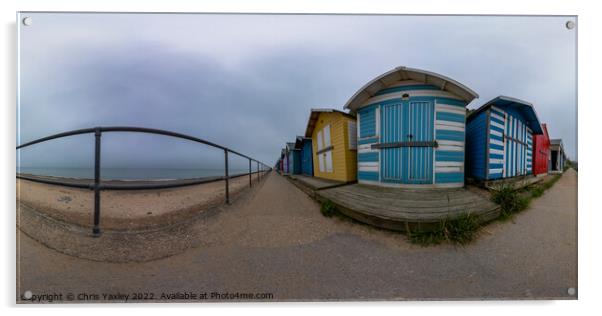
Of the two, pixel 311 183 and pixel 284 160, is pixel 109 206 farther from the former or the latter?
pixel 311 183

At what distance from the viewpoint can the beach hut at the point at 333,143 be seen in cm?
150

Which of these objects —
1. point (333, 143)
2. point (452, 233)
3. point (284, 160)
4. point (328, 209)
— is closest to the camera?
point (452, 233)

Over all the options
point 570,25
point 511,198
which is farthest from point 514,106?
point 570,25

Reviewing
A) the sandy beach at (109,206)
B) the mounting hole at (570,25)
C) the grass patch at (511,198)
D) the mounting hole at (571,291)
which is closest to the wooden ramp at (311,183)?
the sandy beach at (109,206)

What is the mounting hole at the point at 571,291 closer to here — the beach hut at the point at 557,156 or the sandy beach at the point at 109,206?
the beach hut at the point at 557,156

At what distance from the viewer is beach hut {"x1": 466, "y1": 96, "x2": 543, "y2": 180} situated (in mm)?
1261

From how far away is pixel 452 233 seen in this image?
123 centimetres

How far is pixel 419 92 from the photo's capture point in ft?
4.27

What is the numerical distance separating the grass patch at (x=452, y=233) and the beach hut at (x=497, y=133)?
27cm

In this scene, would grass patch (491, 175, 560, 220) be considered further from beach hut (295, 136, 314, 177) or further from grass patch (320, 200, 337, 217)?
beach hut (295, 136, 314, 177)

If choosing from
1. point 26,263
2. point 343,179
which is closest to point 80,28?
point 26,263

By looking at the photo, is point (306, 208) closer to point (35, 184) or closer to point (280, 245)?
point (280, 245)

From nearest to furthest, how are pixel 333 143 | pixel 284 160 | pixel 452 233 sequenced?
1. pixel 452 233
2. pixel 333 143
3. pixel 284 160

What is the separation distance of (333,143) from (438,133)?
729 millimetres
